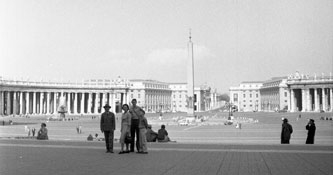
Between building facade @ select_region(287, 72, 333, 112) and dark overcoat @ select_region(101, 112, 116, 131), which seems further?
building facade @ select_region(287, 72, 333, 112)

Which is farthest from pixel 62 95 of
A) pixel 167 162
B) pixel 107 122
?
pixel 167 162

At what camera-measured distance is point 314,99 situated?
136m

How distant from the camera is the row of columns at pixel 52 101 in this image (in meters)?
114

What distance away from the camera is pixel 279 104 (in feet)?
556

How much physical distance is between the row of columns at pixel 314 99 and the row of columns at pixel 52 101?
6041 centimetres

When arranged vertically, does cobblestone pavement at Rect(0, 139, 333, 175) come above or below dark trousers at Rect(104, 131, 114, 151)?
below

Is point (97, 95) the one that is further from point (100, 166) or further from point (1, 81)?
point (100, 166)

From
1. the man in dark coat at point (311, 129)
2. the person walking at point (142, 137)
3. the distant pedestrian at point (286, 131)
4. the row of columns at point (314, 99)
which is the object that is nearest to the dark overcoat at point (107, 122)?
the person walking at point (142, 137)

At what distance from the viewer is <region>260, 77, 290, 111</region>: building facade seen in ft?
543

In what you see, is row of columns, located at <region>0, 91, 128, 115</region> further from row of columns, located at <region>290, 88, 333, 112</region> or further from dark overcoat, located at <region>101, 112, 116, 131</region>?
dark overcoat, located at <region>101, 112, 116, 131</region>

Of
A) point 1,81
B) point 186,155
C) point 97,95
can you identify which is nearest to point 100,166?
point 186,155

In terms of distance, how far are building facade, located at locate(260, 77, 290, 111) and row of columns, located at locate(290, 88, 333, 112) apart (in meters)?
11.4

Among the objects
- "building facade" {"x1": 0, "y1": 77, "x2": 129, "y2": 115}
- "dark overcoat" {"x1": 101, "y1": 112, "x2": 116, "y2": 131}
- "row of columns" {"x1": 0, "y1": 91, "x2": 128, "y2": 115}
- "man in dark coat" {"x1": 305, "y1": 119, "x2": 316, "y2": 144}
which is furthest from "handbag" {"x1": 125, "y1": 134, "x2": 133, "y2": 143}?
"building facade" {"x1": 0, "y1": 77, "x2": 129, "y2": 115}

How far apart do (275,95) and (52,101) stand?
96139 millimetres
